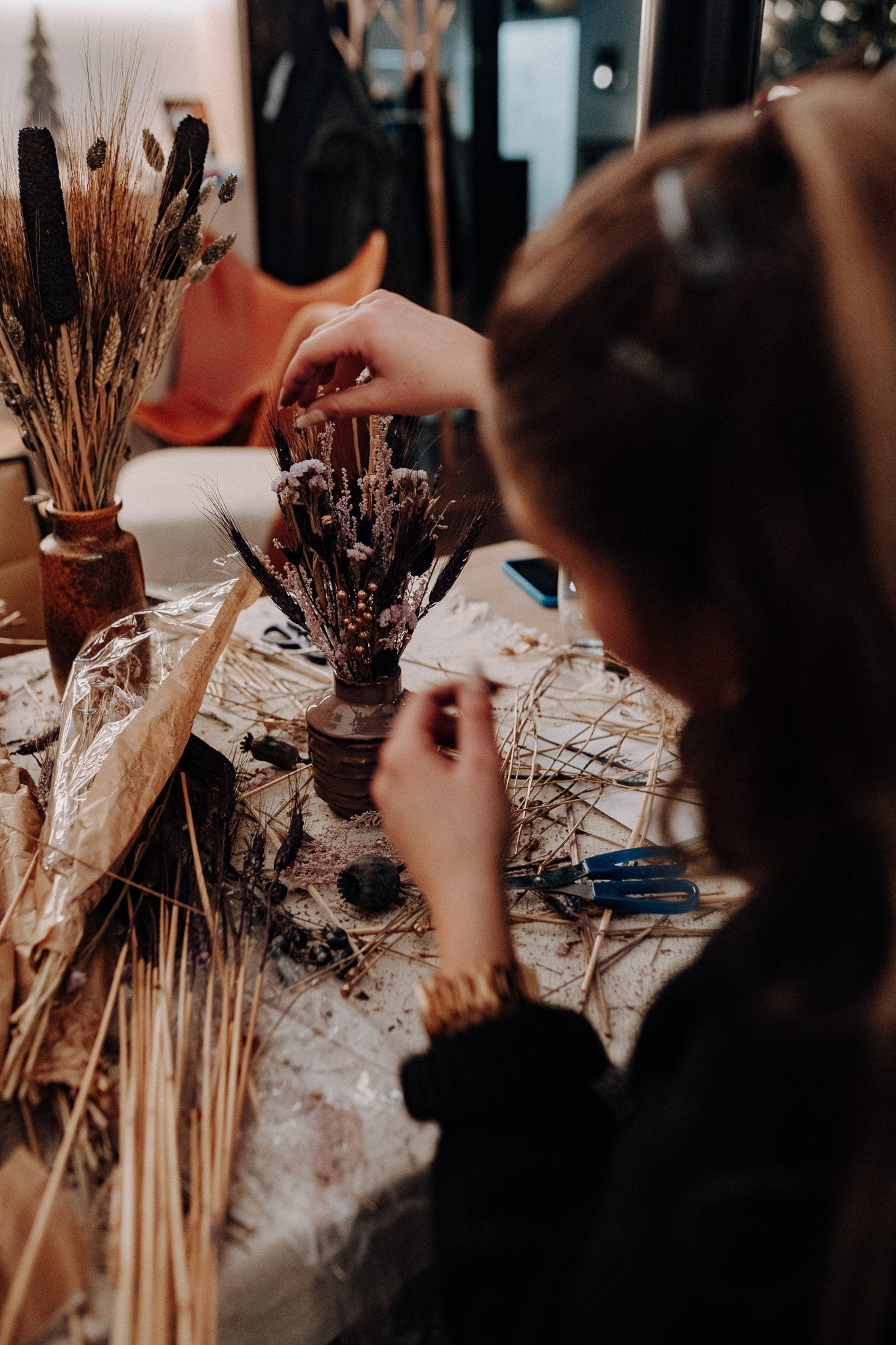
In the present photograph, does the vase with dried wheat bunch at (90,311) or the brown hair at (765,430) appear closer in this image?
the brown hair at (765,430)

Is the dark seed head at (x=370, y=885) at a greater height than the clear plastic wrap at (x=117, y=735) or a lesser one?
lesser

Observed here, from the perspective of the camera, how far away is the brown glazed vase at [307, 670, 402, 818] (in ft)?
3.19

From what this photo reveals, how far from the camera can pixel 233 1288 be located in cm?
58

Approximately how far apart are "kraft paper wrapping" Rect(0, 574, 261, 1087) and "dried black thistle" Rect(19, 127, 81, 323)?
1.22ft

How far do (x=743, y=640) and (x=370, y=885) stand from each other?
0.48 metres

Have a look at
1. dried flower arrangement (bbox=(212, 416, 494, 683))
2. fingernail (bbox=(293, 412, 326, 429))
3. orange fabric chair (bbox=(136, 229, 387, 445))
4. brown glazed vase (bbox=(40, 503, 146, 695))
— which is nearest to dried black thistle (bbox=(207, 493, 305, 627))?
dried flower arrangement (bbox=(212, 416, 494, 683))

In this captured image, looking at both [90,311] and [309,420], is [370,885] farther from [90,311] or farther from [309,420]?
[90,311]

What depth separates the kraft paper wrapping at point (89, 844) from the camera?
0.71m

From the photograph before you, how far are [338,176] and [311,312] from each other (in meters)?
1.85

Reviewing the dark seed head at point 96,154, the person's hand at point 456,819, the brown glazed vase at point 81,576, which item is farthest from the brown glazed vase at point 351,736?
the dark seed head at point 96,154

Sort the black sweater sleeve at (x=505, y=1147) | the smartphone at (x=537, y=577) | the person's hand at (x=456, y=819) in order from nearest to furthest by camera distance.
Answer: the black sweater sleeve at (x=505, y=1147)
the person's hand at (x=456, y=819)
the smartphone at (x=537, y=577)

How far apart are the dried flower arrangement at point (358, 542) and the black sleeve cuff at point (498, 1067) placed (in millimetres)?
441

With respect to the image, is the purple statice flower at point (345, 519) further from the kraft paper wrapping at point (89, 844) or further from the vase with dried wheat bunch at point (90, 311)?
the vase with dried wheat bunch at point (90, 311)

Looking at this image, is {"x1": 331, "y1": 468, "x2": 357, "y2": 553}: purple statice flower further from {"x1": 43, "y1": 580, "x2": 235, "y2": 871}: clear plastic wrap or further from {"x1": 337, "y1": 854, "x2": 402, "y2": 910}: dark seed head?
{"x1": 337, "y1": 854, "x2": 402, "y2": 910}: dark seed head
